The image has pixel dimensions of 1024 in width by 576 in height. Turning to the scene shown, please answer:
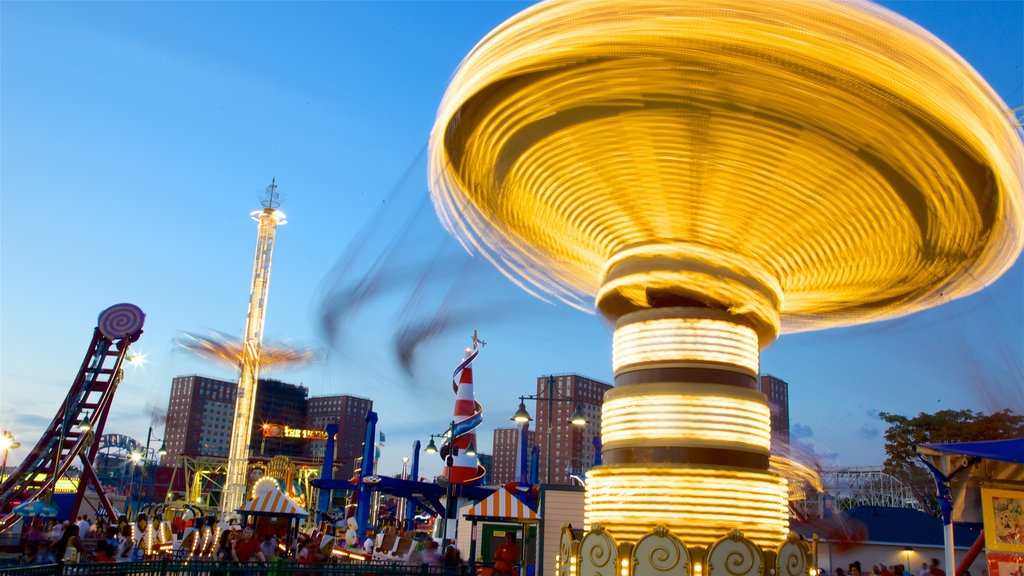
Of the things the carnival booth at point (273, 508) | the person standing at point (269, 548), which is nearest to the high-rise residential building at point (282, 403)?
the carnival booth at point (273, 508)

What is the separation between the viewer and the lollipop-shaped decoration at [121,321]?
3797 centimetres

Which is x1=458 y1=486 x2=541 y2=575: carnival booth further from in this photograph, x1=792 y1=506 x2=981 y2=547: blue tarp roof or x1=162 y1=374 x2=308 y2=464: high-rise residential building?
x1=162 y1=374 x2=308 y2=464: high-rise residential building

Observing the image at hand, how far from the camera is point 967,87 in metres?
9.79

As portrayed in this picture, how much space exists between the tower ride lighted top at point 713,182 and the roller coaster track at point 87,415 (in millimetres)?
29110

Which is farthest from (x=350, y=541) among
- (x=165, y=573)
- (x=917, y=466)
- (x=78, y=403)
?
(x=917, y=466)

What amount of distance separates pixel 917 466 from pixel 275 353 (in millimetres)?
37272

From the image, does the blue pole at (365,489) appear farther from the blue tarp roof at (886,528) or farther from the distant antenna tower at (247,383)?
the blue tarp roof at (886,528)

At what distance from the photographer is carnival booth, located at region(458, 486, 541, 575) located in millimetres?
20578

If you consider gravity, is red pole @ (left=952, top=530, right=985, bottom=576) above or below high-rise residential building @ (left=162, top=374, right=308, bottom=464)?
below

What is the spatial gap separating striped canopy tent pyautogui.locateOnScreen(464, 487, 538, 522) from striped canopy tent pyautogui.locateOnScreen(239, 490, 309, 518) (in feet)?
16.1

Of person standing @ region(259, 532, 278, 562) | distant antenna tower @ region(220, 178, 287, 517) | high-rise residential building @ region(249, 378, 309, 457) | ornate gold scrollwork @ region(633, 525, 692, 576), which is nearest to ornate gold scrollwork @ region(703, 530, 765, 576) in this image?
ornate gold scrollwork @ region(633, 525, 692, 576)

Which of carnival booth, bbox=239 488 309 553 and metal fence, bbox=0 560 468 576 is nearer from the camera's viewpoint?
metal fence, bbox=0 560 468 576

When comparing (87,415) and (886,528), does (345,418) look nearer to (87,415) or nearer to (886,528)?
(87,415)

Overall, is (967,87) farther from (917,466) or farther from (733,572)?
(917,466)
